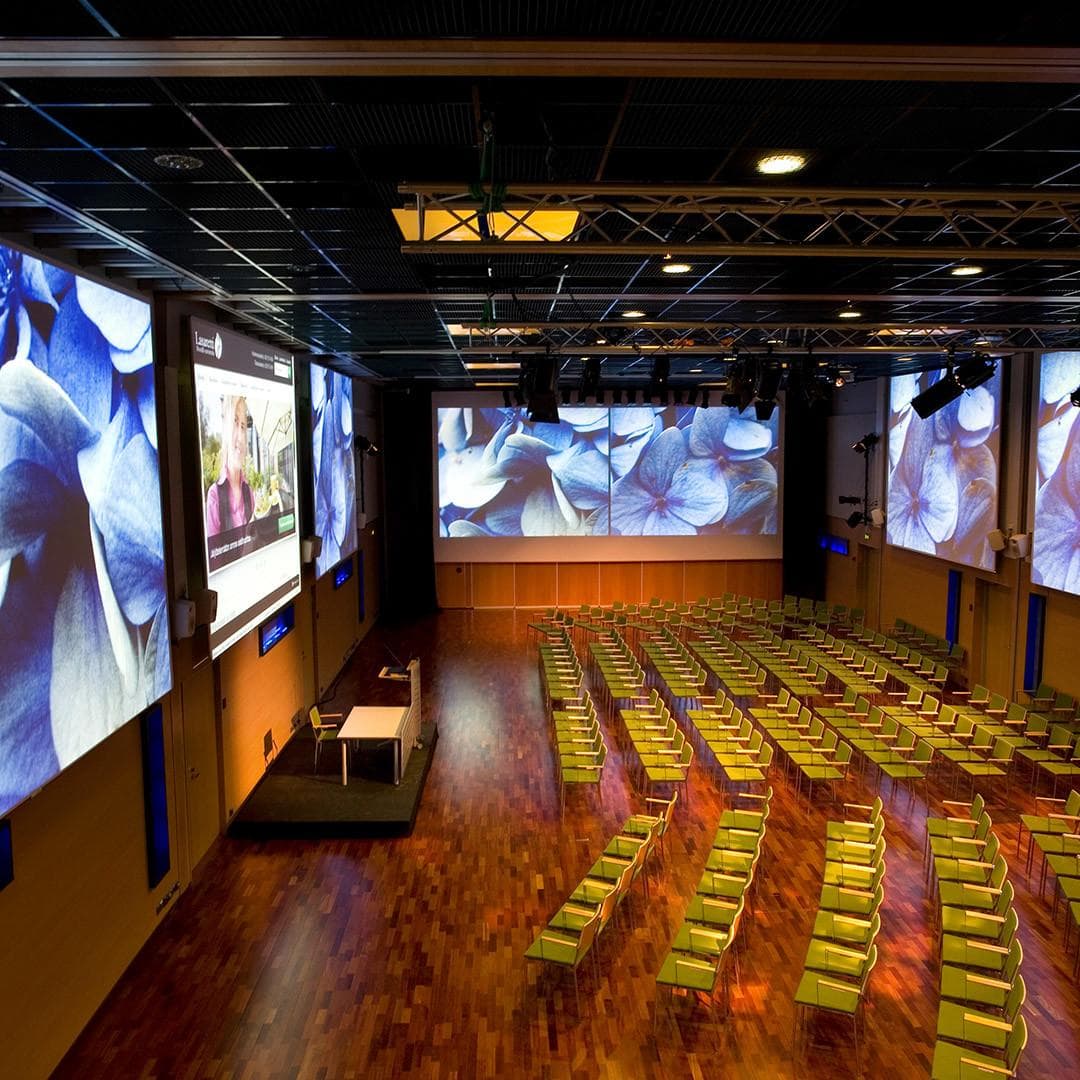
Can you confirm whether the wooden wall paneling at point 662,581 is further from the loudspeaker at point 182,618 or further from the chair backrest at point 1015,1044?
the chair backrest at point 1015,1044

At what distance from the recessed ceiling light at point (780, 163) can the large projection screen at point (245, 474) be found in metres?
5.39

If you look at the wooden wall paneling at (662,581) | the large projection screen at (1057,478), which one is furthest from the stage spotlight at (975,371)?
the wooden wall paneling at (662,581)

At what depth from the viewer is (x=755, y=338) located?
41.6 ft

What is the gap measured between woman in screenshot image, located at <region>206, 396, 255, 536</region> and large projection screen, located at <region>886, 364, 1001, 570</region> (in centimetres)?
1129

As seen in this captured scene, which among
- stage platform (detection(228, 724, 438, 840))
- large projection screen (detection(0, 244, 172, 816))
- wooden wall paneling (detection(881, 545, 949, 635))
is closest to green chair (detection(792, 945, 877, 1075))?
stage platform (detection(228, 724, 438, 840))

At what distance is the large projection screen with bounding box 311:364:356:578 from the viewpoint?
1322 centimetres

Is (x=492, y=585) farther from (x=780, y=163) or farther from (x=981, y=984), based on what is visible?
(x=780, y=163)

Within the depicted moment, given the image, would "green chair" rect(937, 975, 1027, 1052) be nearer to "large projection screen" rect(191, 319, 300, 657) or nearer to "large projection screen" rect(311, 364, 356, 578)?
"large projection screen" rect(191, 319, 300, 657)

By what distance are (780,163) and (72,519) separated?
16.1ft

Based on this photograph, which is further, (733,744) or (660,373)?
(660,373)

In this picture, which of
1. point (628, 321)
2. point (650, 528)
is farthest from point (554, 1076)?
point (650, 528)

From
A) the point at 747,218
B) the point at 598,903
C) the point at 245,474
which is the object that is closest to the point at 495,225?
the point at 747,218

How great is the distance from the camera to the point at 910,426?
17281 millimetres

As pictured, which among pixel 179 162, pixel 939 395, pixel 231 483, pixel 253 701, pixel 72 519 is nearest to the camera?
pixel 179 162
